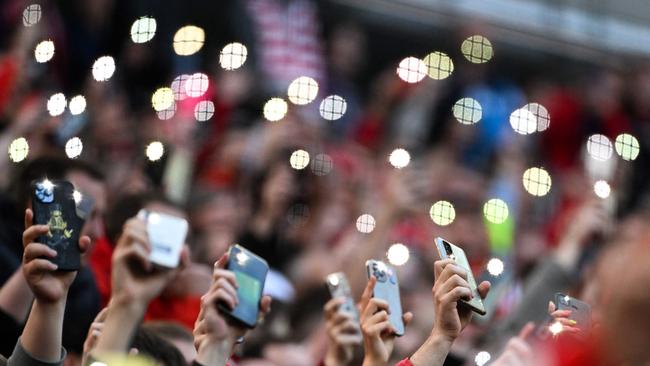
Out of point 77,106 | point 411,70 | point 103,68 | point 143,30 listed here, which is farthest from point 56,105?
point 411,70

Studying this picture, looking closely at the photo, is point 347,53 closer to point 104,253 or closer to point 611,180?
point 611,180

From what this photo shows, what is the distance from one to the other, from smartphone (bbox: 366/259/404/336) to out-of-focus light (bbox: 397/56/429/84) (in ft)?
16.0

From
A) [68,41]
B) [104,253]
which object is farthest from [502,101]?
[104,253]

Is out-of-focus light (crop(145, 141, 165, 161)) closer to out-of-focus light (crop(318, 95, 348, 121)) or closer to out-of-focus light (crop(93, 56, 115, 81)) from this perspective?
out-of-focus light (crop(93, 56, 115, 81))

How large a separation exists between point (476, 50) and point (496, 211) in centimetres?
194

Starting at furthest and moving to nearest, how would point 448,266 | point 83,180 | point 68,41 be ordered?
point 68,41 < point 83,180 < point 448,266

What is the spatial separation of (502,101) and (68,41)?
3.03 m

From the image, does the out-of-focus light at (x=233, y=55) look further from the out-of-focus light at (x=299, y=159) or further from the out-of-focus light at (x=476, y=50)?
the out-of-focus light at (x=476, y=50)

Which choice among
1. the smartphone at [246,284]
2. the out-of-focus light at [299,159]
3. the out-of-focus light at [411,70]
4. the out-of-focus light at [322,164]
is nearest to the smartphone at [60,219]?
the smartphone at [246,284]

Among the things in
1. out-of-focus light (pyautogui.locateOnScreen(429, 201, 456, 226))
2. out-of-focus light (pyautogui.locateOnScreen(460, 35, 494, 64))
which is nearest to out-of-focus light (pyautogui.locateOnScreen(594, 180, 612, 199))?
out-of-focus light (pyautogui.locateOnScreen(429, 201, 456, 226))

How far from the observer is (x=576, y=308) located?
297 cm

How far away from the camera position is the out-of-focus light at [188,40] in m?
6.49

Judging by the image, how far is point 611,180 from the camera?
21.1 ft

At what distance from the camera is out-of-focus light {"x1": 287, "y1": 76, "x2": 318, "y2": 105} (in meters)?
7.10
